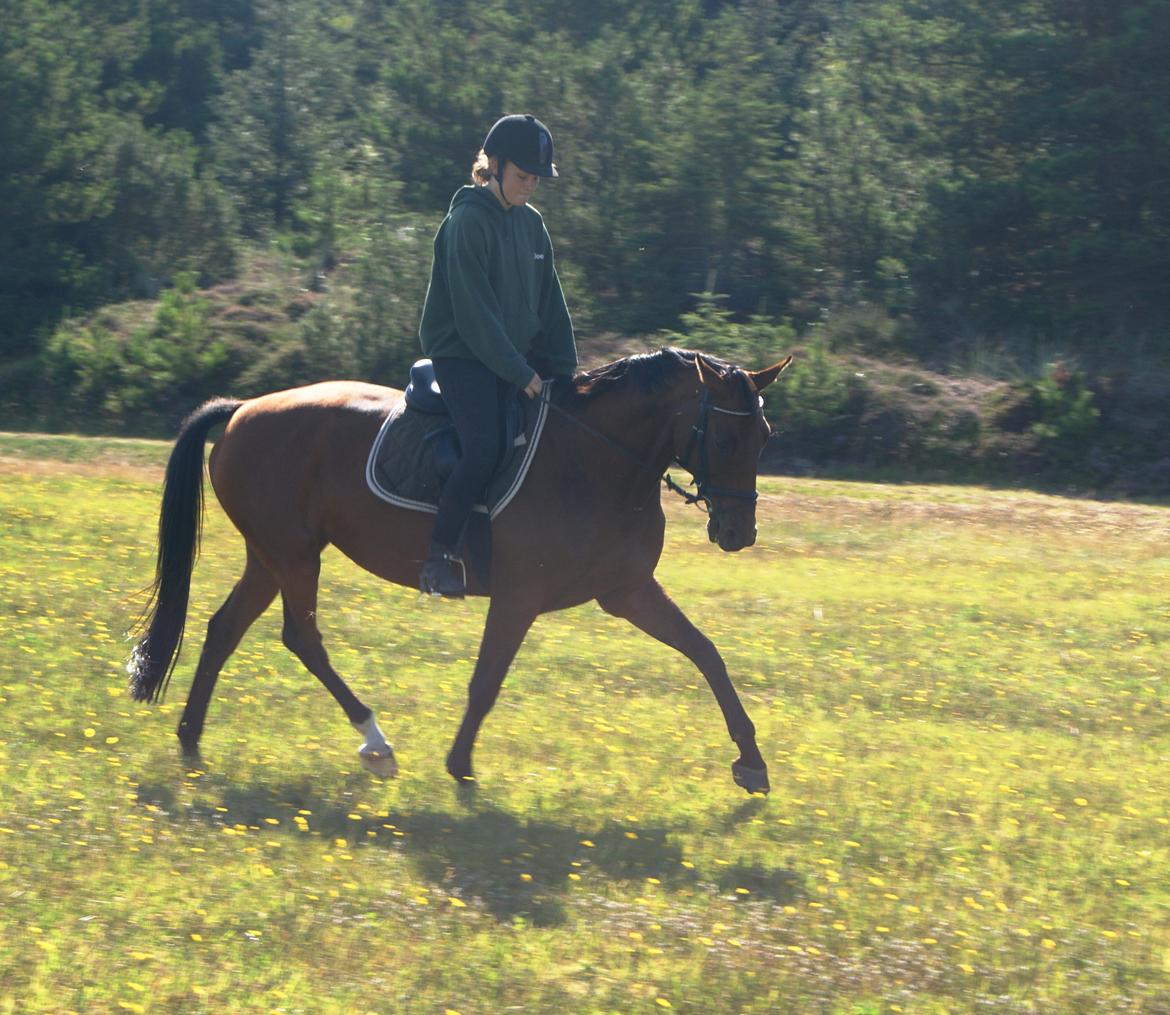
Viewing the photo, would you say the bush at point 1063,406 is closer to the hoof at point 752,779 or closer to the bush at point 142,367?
the bush at point 142,367

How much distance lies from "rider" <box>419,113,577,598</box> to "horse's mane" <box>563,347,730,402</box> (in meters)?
0.32

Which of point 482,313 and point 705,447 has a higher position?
point 482,313

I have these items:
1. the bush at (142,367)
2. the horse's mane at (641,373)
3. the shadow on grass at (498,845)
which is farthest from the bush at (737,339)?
the shadow on grass at (498,845)

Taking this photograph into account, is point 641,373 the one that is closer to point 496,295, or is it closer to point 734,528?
point 496,295

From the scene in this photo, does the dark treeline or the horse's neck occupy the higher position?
the dark treeline

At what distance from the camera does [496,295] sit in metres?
8.09

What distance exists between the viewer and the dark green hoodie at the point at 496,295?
25.5 feet

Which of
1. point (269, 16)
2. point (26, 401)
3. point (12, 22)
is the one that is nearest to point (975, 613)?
point (26, 401)

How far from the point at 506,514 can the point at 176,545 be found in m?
2.19

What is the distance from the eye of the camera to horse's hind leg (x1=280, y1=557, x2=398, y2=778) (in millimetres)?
8352

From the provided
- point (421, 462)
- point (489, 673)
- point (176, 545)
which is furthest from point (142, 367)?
point (489, 673)

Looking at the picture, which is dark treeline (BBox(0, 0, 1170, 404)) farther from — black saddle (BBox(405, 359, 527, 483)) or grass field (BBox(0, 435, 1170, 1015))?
black saddle (BBox(405, 359, 527, 483))

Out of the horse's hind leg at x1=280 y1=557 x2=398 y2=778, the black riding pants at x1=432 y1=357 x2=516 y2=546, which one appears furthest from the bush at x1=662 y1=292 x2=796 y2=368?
the black riding pants at x1=432 y1=357 x2=516 y2=546

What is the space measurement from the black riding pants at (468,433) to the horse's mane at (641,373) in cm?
46
